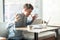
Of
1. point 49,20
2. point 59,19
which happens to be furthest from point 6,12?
point 59,19

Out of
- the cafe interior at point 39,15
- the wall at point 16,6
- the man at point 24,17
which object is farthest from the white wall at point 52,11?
the man at point 24,17

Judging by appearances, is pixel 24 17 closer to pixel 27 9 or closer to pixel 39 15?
pixel 27 9

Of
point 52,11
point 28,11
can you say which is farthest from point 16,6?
point 52,11

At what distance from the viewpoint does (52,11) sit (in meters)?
3.00

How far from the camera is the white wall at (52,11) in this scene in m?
2.98

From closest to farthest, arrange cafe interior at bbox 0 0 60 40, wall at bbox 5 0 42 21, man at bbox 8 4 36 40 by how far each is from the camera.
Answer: man at bbox 8 4 36 40 < cafe interior at bbox 0 0 60 40 < wall at bbox 5 0 42 21

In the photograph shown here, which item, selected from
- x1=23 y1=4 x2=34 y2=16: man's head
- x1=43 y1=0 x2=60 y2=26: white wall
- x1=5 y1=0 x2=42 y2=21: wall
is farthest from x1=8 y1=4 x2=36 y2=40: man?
x1=43 y1=0 x2=60 y2=26: white wall

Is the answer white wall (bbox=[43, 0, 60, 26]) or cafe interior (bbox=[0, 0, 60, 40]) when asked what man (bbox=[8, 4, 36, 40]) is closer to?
cafe interior (bbox=[0, 0, 60, 40])

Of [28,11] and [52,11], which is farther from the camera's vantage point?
[52,11]

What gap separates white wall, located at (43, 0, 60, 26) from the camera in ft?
9.77

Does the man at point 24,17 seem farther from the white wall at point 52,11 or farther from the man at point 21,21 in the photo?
the white wall at point 52,11

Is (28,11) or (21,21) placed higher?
(28,11)

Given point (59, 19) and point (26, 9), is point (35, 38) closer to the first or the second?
point (26, 9)

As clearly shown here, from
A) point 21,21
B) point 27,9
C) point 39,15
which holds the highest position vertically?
point 27,9
